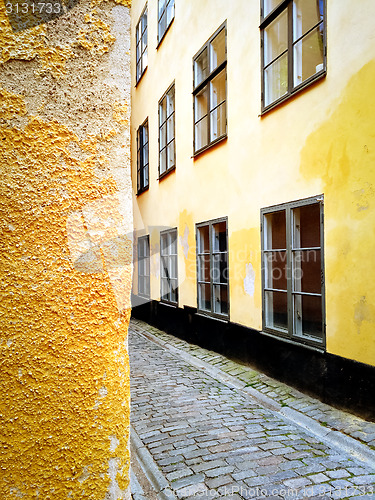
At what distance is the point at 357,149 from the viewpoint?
15.1 ft

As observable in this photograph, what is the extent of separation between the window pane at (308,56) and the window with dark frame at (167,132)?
5.15m

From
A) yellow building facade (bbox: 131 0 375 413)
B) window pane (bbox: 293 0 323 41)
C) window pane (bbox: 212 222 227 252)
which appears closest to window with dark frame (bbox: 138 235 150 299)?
yellow building facade (bbox: 131 0 375 413)

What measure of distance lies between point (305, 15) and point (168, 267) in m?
6.87

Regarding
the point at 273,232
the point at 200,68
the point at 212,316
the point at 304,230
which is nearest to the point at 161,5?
the point at 200,68

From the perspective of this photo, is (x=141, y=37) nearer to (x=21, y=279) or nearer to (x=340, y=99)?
(x=340, y=99)

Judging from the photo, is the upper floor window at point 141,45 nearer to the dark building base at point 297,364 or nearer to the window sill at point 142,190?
the window sill at point 142,190

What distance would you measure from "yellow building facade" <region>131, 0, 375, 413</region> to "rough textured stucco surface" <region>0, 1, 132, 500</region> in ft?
12.6

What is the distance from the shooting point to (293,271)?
18.5 feet

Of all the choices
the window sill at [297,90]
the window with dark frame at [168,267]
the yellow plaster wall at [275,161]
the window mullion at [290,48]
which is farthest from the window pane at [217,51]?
the window with dark frame at [168,267]

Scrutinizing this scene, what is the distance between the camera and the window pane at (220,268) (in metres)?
7.78

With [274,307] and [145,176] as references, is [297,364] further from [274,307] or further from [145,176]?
[145,176]

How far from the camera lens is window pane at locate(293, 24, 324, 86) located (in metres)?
5.33

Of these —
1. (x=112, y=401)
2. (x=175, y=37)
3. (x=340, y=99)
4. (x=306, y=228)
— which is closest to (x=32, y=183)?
(x=112, y=401)

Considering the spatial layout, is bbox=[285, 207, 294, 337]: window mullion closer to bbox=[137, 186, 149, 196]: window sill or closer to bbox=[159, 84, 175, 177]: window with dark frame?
bbox=[159, 84, 175, 177]: window with dark frame
